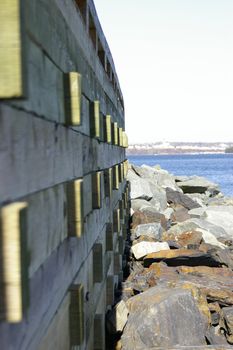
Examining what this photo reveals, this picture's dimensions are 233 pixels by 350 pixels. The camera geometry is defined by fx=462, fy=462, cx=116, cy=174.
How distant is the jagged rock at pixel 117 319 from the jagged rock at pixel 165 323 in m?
0.10

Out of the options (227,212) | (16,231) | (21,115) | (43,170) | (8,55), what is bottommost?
(227,212)

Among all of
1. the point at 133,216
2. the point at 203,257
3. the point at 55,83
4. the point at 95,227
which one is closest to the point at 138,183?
the point at 133,216

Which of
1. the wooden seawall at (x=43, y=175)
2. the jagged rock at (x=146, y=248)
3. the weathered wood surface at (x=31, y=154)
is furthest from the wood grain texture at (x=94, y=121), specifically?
the jagged rock at (x=146, y=248)

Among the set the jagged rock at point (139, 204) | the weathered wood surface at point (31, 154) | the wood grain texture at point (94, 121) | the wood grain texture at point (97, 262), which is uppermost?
the wood grain texture at point (94, 121)

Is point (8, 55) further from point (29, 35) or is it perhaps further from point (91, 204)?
point (91, 204)

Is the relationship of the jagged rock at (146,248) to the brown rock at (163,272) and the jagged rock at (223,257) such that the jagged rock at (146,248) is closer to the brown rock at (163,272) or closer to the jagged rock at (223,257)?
the brown rock at (163,272)

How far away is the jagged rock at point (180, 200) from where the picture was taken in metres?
24.7

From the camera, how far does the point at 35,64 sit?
2.68m

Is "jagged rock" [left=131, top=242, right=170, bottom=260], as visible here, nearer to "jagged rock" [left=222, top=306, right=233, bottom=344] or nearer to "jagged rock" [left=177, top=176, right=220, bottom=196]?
"jagged rock" [left=222, top=306, right=233, bottom=344]

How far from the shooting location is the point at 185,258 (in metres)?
11.8

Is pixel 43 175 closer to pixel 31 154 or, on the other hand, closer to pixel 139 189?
pixel 31 154

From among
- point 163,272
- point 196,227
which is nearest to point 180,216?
point 196,227

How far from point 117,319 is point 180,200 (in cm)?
1799

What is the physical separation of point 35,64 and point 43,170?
→ 630 mm
